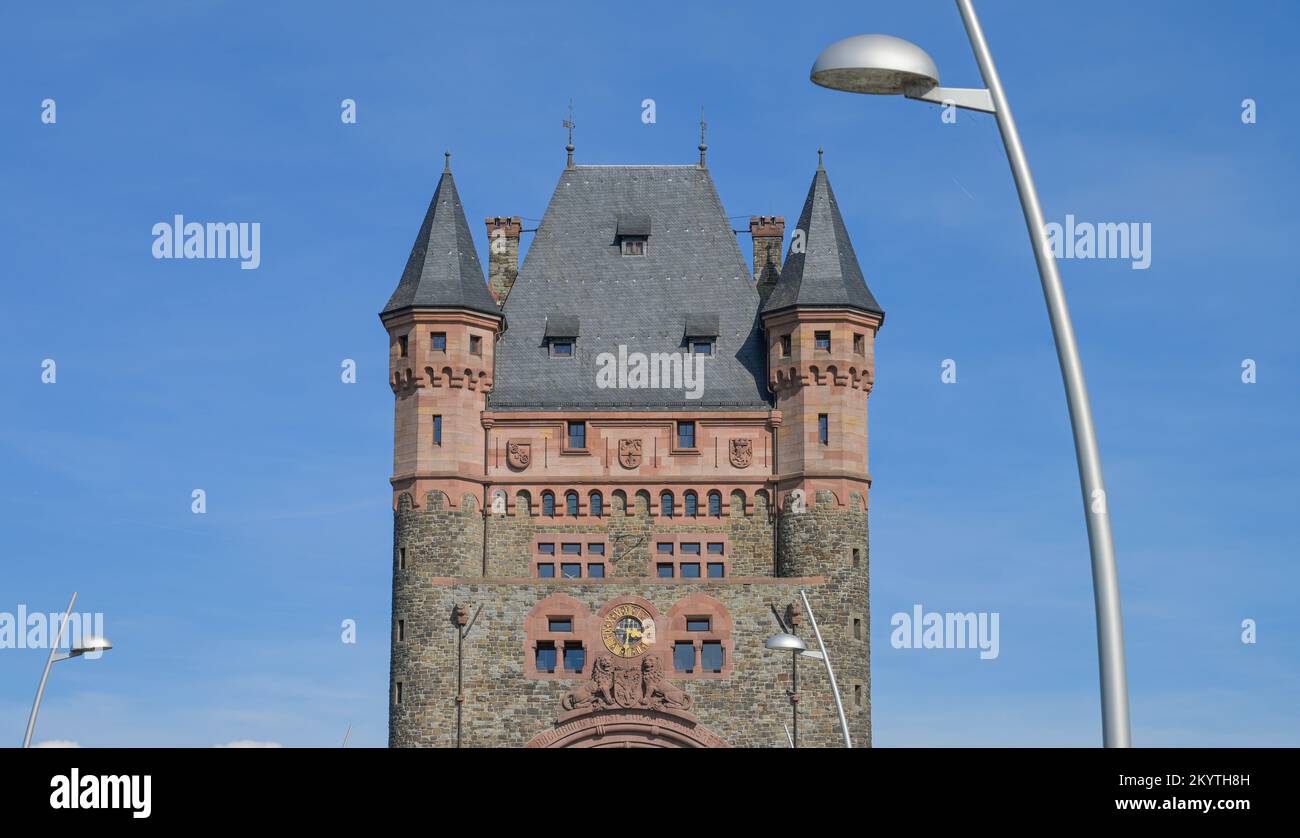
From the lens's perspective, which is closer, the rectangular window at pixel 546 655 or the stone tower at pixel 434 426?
the stone tower at pixel 434 426

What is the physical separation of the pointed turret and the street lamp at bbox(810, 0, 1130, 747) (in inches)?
2354

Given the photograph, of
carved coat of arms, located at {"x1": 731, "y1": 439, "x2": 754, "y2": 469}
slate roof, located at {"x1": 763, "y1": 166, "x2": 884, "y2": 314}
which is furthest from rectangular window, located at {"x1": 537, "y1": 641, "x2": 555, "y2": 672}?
slate roof, located at {"x1": 763, "y1": 166, "x2": 884, "y2": 314}

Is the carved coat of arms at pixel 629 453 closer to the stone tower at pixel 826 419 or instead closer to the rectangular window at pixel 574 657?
the stone tower at pixel 826 419

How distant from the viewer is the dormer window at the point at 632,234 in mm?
84562

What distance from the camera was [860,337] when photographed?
7900 cm

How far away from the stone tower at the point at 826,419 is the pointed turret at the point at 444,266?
10.8 m

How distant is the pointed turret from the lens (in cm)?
7894

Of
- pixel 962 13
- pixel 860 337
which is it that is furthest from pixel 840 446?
pixel 962 13

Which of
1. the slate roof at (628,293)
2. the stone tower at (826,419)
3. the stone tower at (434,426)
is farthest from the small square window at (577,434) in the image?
the stone tower at (826,419)

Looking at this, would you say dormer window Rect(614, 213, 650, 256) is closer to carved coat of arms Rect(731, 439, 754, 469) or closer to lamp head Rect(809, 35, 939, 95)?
carved coat of arms Rect(731, 439, 754, 469)

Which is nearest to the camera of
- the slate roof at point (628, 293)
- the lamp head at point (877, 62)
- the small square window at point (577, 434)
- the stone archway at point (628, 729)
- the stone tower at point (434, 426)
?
the lamp head at point (877, 62)

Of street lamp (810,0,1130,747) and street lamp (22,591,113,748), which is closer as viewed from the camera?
street lamp (810,0,1130,747)

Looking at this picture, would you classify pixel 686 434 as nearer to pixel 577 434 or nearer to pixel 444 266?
pixel 577 434
